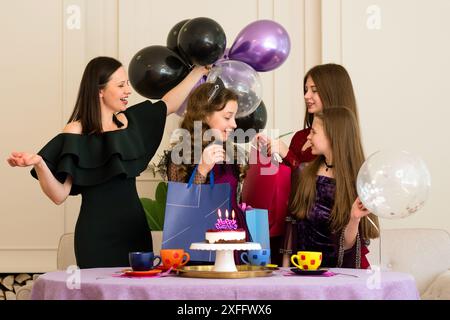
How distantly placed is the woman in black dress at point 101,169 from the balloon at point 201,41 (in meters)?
0.31

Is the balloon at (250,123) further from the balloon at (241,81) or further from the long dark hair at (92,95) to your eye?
the long dark hair at (92,95)

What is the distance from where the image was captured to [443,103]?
13.3 ft

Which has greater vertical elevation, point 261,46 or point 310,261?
point 261,46

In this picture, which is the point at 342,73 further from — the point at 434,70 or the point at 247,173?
the point at 434,70

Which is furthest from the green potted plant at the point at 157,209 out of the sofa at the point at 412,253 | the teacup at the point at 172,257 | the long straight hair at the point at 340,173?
the teacup at the point at 172,257

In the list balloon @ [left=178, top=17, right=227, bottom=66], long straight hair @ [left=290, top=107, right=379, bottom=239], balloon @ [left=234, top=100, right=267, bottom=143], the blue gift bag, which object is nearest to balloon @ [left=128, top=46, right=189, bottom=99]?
balloon @ [left=178, top=17, right=227, bottom=66]

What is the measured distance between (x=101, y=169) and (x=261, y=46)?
875 mm

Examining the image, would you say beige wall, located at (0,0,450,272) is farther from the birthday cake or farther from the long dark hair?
the birthday cake

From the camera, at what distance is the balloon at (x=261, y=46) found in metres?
3.08

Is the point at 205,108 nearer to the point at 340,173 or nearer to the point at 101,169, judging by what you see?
the point at 101,169

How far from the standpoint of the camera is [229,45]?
410 centimetres

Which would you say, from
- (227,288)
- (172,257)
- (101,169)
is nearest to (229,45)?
(101,169)

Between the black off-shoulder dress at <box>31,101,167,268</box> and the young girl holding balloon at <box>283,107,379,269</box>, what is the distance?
57cm

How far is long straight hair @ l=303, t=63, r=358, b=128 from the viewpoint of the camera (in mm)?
3084
